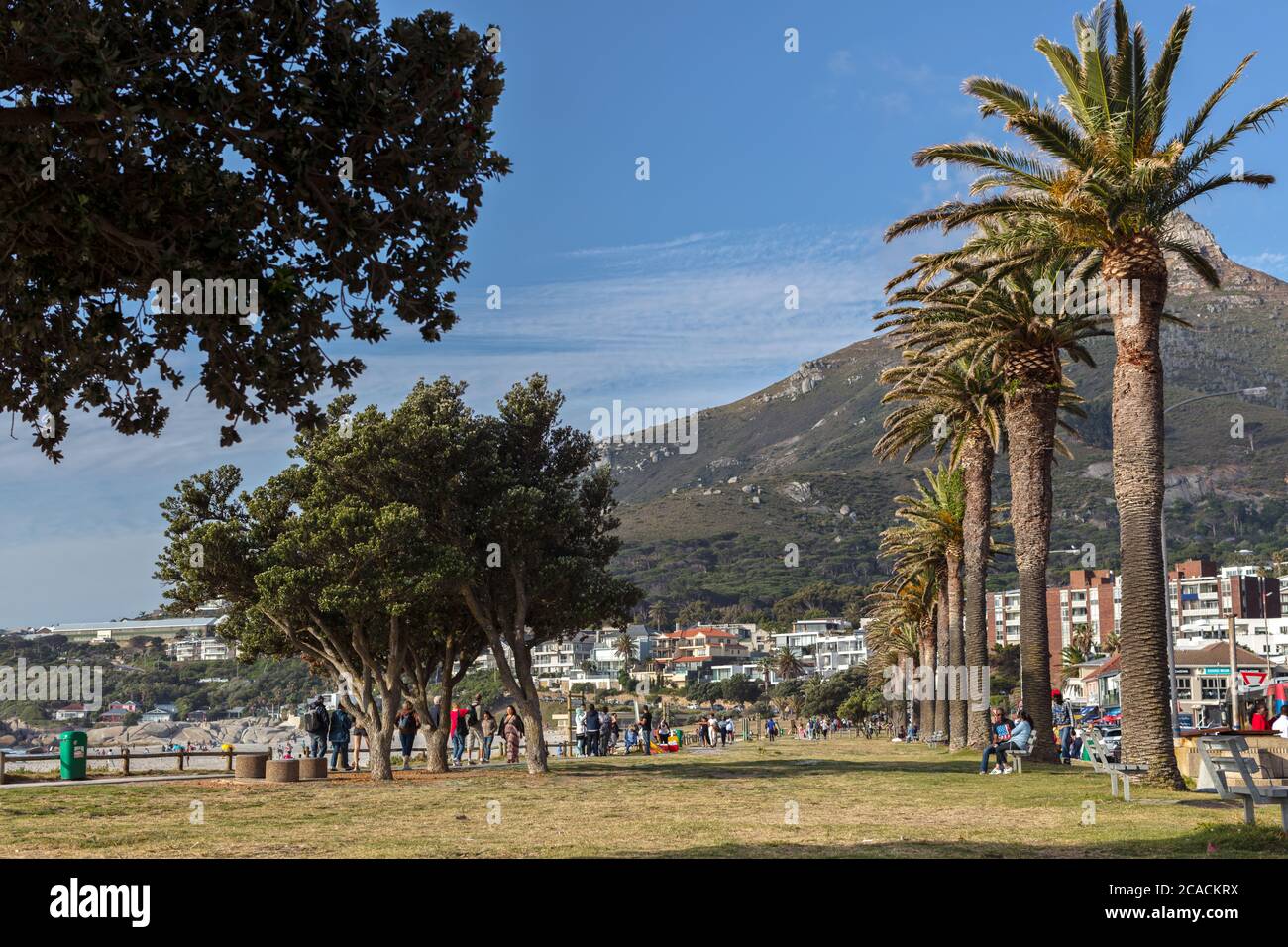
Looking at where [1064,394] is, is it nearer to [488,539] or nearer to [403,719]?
[488,539]

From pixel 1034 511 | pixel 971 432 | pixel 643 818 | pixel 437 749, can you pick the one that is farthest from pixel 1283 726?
pixel 437 749

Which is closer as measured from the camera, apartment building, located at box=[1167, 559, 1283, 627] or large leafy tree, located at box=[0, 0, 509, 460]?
large leafy tree, located at box=[0, 0, 509, 460]

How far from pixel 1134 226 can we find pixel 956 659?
2474cm

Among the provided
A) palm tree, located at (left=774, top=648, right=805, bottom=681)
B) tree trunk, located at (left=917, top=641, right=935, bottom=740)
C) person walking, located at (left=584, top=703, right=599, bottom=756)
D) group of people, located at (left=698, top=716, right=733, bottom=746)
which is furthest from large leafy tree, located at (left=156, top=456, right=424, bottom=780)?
palm tree, located at (left=774, top=648, right=805, bottom=681)

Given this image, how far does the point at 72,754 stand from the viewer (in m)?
27.3

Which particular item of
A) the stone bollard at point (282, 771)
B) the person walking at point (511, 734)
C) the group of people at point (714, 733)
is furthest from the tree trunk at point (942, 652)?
the stone bollard at point (282, 771)

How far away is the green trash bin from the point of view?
27266 mm

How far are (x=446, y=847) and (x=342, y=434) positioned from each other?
16.8 meters

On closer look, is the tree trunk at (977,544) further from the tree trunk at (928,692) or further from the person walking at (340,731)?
the tree trunk at (928,692)

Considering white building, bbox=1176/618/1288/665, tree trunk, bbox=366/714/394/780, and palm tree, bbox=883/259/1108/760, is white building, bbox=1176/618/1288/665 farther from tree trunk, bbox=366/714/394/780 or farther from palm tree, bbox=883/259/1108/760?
tree trunk, bbox=366/714/394/780

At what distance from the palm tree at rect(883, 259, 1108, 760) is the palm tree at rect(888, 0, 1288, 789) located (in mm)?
4834

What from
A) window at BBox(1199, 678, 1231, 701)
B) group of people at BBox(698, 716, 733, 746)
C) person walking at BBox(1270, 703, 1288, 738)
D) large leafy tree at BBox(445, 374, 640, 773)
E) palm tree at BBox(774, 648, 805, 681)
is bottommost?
palm tree at BBox(774, 648, 805, 681)
